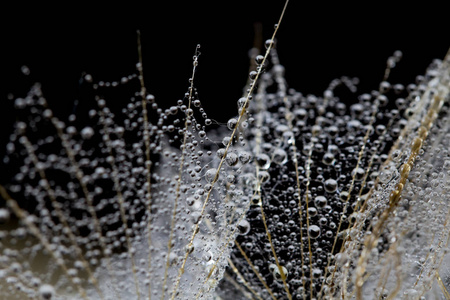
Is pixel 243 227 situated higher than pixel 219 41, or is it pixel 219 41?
pixel 219 41

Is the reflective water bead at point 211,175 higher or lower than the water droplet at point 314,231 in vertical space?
higher

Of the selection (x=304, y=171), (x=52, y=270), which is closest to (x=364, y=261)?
(x=304, y=171)

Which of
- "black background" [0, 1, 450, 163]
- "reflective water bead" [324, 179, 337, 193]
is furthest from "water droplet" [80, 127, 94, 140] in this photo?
"reflective water bead" [324, 179, 337, 193]

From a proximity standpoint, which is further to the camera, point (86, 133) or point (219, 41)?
point (219, 41)

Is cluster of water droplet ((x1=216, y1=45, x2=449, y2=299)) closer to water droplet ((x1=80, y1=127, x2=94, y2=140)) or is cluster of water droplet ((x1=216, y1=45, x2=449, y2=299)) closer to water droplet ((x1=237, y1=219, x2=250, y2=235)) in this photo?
water droplet ((x1=237, y1=219, x2=250, y2=235))

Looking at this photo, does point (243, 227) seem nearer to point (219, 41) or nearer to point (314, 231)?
point (314, 231)

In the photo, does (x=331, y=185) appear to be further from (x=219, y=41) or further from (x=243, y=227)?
(x=219, y=41)

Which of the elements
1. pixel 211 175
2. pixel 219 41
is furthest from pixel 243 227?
pixel 219 41

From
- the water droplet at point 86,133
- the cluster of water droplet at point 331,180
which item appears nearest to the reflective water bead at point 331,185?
the cluster of water droplet at point 331,180

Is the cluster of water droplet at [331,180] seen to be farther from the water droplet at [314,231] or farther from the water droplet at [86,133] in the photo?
the water droplet at [86,133]
